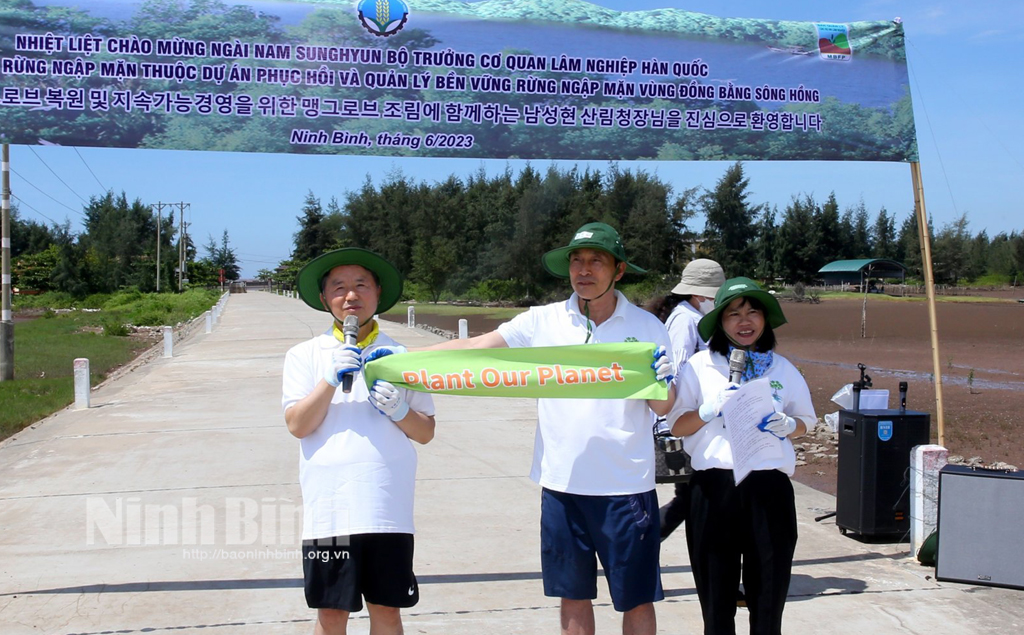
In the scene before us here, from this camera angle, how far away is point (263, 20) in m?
4.73

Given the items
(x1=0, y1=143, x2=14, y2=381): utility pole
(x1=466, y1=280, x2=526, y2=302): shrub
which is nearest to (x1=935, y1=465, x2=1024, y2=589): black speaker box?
(x1=0, y1=143, x2=14, y2=381): utility pole

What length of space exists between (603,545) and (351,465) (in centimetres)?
96

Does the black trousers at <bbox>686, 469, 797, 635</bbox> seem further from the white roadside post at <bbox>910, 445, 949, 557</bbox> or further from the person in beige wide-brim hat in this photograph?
the white roadside post at <bbox>910, 445, 949, 557</bbox>

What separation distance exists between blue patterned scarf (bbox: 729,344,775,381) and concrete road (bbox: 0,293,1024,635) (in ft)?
5.08

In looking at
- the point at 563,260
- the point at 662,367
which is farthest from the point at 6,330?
the point at 662,367

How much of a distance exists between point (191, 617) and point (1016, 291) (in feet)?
227

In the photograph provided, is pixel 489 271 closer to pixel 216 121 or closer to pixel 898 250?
pixel 898 250

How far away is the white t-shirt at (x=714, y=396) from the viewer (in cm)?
336

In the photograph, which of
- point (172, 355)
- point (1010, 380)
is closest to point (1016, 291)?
point (1010, 380)

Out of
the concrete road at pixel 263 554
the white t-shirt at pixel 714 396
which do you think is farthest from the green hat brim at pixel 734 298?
the concrete road at pixel 263 554

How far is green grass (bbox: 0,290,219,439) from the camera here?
13070mm

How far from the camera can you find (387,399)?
280cm

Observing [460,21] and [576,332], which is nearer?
[576,332]

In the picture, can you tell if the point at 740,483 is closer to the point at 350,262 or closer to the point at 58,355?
the point at 350,262
